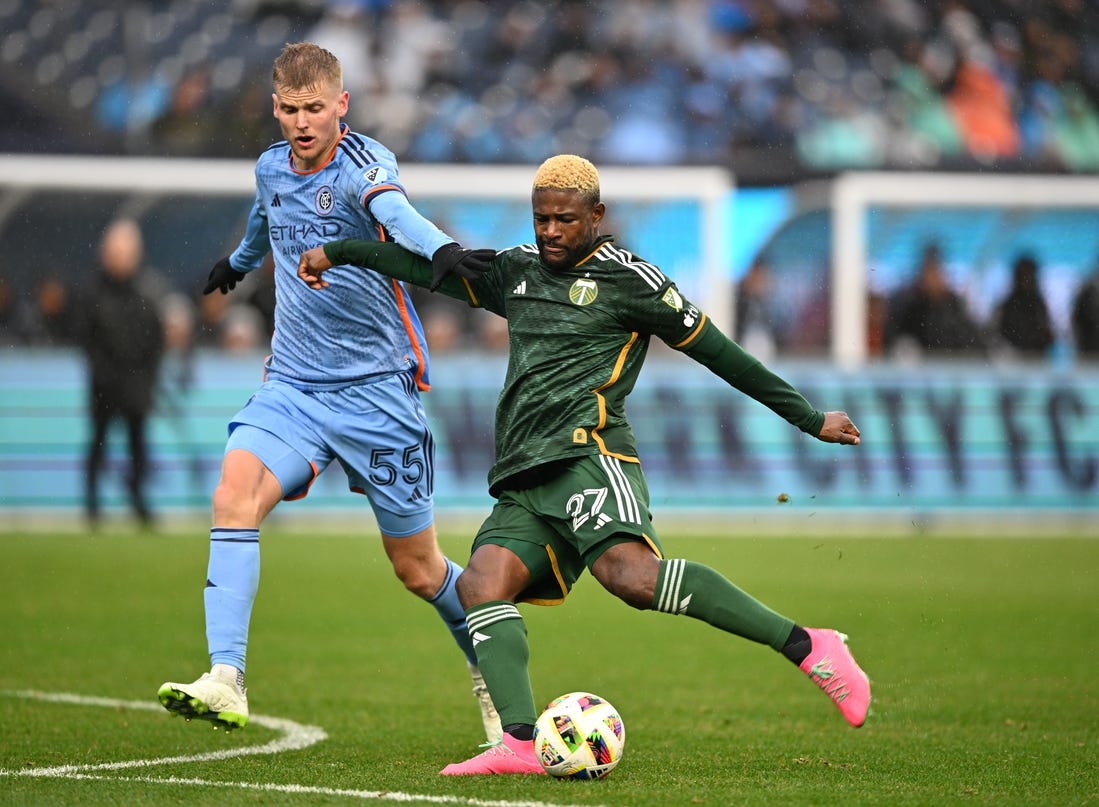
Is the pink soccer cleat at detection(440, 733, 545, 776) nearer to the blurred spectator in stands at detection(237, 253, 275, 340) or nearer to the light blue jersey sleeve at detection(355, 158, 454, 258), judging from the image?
the light blue jersey sleeve at detection(355, 158, 454, 258)

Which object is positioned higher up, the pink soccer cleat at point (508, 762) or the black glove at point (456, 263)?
the black glove at point (456, 263)

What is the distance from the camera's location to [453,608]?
6.12 metres

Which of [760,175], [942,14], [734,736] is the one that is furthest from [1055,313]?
[734,736]

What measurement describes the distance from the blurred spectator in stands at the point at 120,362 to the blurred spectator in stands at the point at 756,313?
18.0 feet

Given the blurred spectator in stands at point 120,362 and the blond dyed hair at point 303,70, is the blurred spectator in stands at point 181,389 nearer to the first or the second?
the blurred spectator in stands at point 120,362

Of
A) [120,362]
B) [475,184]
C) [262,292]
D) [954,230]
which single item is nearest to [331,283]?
[120,362]

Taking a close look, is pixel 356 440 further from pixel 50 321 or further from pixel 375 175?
pixel 50 321

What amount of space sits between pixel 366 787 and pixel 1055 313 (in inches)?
461

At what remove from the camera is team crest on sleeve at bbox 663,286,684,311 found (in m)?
5.17

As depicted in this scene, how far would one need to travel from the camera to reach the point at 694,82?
19.3 meters

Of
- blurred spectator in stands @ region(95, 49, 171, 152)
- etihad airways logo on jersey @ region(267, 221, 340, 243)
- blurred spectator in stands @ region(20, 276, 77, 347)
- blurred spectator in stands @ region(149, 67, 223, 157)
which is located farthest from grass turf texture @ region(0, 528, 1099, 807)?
blurred spectator in stands @ region(95, 49, 171, 152)

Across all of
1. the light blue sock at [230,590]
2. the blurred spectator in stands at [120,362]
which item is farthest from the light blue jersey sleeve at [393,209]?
the blurred spectator in stands at [120,362]

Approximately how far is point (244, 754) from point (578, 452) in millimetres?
1686

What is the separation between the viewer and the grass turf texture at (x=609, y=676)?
4.98 m
